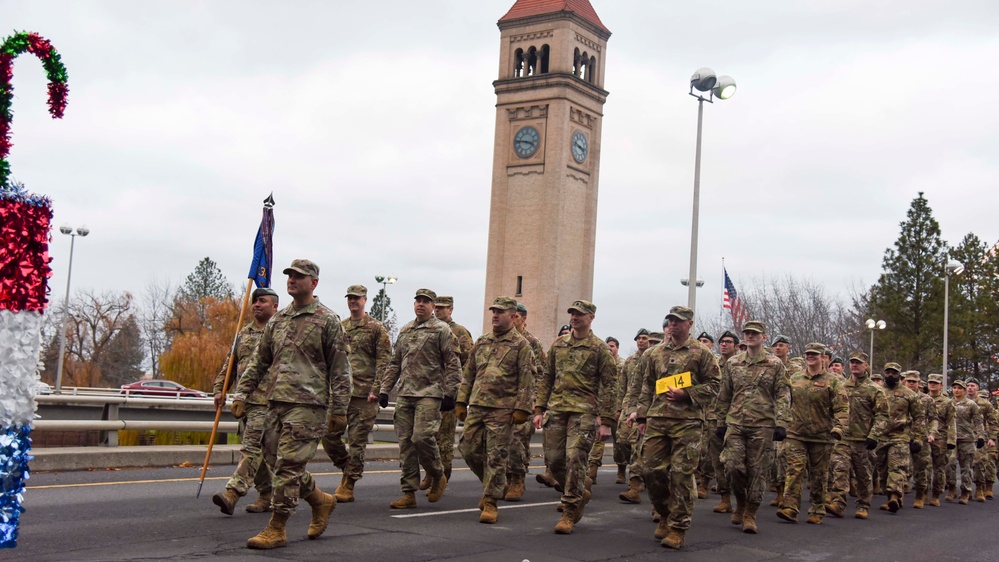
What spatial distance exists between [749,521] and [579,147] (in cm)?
5766

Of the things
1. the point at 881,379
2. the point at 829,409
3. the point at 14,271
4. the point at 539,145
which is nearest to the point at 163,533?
the point at 14,271

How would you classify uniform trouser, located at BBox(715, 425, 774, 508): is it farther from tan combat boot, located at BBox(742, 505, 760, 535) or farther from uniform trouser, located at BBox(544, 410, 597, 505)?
uniform trouser, located at BBox(544, 410, 597, 505)

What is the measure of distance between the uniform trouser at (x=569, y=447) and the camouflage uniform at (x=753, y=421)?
6.79 ft

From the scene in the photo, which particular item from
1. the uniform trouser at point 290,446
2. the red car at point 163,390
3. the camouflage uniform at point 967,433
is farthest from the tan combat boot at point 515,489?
the red car at point 163,390

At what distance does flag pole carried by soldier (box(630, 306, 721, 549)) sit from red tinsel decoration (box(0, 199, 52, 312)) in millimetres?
6201

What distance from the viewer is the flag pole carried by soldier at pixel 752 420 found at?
12.4 meters

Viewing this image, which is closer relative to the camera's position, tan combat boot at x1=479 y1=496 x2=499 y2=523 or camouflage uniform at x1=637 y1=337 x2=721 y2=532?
camouflage uniform at x1=637 y1=337 x2=721 y2=532

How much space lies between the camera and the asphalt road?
9.09 meters

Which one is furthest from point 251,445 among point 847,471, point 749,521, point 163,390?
point 163,390

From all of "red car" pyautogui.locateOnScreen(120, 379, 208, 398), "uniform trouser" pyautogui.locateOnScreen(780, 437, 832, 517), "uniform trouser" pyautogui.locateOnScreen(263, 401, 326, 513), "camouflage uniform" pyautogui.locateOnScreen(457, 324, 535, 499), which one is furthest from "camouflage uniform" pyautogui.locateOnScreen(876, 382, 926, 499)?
"red car" pyautogui.locateOnScreen(120, 379, 208, 398)

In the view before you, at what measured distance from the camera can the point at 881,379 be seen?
18547mm

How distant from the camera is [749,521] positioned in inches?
481

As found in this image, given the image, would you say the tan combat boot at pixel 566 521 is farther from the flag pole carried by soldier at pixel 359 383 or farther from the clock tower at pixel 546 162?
the clock tower at pixel 546 162

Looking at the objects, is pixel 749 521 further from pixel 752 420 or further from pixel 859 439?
pixel 859 439
